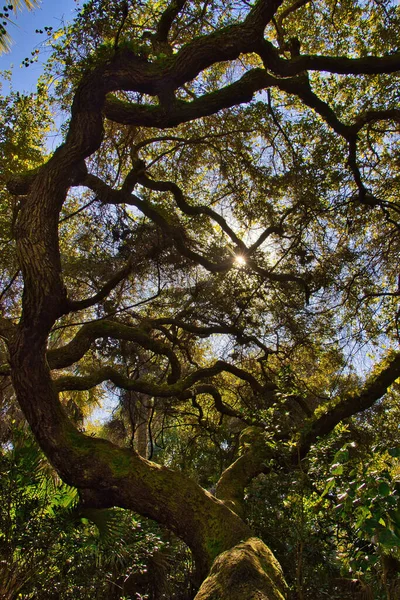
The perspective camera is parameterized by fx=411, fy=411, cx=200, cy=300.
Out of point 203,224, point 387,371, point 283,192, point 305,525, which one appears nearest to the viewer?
point 305,525

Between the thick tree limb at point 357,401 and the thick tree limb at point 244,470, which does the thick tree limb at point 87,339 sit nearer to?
the thick tree limb at point 244,470

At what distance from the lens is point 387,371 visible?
5.45 metres

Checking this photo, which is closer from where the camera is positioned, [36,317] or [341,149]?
[36,317]

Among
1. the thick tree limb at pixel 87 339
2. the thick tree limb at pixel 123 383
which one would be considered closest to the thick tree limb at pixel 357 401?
the thick tree limb at pixel 123 383

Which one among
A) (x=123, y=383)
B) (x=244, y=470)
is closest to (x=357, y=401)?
(x=244, y=470)

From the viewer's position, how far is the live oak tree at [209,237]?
12.1ft

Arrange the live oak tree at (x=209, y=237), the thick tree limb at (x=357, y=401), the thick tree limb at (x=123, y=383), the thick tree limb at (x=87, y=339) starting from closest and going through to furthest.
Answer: the live oak tree at (x=209, y=237)
the thick tree limb at (x=87, y=339)
the thick tree limb at (x=123, y=383)
the thick tree limb at (x=357, y=401)

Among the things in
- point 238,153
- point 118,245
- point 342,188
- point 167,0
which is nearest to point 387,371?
point 342,188

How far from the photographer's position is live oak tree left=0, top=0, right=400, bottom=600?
146 inches

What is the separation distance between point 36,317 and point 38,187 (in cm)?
126

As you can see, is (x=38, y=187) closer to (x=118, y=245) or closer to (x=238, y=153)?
(x=118, y=245)

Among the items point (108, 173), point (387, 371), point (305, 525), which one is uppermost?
point (108, 173)

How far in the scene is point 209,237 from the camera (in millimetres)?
6996

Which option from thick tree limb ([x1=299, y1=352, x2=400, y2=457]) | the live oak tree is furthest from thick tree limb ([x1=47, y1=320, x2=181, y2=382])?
thick tree limb ([x1=299, y1=352, x2=400, y2=457])
